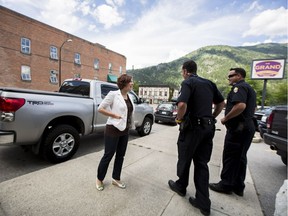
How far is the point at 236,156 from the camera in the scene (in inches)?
95.8

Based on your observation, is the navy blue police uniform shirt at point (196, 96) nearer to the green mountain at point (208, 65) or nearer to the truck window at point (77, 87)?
the truck window at point (77, 87)

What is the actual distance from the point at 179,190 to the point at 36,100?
2.82 meters

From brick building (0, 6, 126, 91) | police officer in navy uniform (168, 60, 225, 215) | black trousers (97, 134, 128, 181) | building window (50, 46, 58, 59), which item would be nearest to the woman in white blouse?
black trousers (97, 134, 128, 181)

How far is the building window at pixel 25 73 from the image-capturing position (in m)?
16.8

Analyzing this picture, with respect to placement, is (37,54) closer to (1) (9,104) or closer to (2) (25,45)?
(2) (25,45)

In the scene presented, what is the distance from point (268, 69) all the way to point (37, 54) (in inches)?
964

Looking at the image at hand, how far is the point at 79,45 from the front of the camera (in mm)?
22891

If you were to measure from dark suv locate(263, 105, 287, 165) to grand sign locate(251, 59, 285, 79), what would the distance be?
1542 centimetres

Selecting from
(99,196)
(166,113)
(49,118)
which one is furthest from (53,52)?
(99,196)

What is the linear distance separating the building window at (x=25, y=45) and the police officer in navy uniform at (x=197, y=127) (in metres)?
20.5

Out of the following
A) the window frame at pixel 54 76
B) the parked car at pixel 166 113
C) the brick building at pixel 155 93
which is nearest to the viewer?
the parked car at pixel 166 113

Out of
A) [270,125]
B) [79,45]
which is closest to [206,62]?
[79,45]

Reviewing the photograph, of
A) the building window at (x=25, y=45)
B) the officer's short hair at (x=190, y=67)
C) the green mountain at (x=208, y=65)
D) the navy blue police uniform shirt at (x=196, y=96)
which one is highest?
the green mountain at (x=208, y=65)

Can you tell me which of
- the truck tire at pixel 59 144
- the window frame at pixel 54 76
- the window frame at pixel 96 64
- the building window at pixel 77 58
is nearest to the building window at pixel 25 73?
the window frame at pixel 54 76
